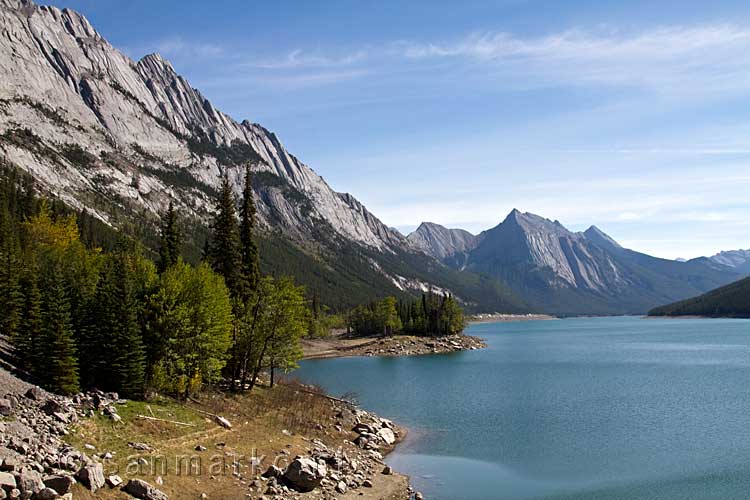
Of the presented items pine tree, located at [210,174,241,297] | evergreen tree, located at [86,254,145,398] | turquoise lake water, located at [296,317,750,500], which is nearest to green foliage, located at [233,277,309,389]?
pine tree, located at [210,174,241,297]

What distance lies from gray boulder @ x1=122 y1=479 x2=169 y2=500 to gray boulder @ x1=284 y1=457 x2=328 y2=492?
9.18 meters

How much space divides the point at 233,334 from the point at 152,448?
27542 millimetres

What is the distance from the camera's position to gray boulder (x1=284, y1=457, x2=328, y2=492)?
35.8 m

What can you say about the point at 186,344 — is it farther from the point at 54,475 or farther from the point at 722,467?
the point at 722,467

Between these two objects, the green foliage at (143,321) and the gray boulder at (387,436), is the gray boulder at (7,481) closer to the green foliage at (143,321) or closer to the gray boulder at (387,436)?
the green foliage at (143,321)

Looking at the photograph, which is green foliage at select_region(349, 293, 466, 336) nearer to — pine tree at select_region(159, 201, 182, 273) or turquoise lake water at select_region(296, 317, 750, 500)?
turquoise lake water at select_region(296, 317, 750, 500)

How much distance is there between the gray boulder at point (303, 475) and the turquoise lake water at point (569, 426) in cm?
875

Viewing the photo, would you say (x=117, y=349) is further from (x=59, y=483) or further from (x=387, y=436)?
(x=387, y=436)

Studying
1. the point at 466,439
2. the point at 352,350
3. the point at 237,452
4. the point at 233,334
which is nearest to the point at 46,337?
the point at 237,452

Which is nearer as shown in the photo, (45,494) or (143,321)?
(45,494)

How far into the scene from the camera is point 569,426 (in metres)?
60.6

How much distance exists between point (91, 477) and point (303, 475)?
1277 centimetres

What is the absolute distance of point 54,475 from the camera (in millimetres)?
25734

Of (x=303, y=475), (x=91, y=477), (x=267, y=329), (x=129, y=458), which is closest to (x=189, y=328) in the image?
(x=267, y=329)
